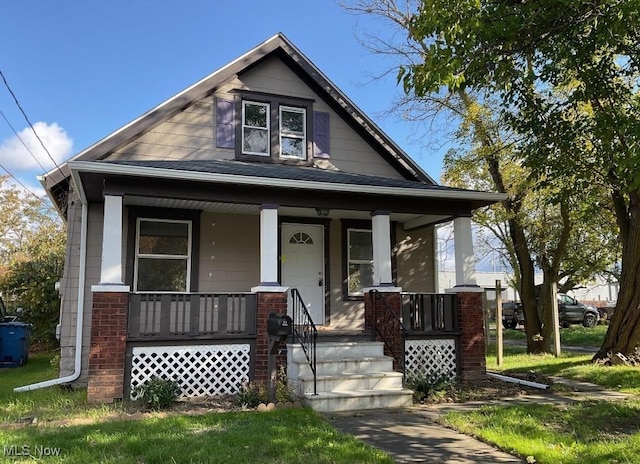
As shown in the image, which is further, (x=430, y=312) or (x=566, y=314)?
(x=566, y=314)

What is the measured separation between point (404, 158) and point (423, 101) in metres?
3.57

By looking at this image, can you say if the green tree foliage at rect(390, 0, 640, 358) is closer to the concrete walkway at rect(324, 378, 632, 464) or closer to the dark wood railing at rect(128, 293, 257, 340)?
the concrete walkway at rect(324, 378, 632, 464)

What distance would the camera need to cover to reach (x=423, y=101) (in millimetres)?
14219

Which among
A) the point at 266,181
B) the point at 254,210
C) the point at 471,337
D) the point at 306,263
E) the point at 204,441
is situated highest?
the point at 266,181

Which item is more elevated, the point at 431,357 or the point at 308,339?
the point at 308,339

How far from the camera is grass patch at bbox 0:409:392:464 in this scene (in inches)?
181

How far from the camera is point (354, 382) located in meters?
7.52

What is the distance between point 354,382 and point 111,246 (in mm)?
3930

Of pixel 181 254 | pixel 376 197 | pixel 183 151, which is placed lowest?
pixel 181 254

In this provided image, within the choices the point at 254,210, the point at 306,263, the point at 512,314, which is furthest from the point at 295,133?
the point at 512,314

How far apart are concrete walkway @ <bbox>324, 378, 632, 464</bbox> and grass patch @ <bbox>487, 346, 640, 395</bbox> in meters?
0.76

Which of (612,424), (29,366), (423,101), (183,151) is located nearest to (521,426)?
(612,424)

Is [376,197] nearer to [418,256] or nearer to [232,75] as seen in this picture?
[418,256]

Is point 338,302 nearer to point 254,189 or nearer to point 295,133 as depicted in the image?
point 254,189
